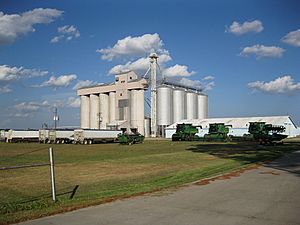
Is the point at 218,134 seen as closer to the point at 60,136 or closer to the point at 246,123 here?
the point at 246,123

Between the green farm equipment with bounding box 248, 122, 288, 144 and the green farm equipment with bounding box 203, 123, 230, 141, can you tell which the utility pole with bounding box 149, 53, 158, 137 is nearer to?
the green farm equipment with bounding box 203, 123, 230, 141

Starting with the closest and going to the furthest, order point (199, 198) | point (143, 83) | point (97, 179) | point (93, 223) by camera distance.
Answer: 1. point (93, 223)
2. point (199, 198)
3. point (97, 179)
4. point (143, 83)

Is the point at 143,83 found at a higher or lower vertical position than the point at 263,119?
higher

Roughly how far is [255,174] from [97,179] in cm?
679

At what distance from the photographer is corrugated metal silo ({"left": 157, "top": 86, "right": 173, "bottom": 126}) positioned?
96.8 meters

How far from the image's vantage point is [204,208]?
8.74 meters

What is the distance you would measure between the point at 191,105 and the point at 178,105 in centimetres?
515

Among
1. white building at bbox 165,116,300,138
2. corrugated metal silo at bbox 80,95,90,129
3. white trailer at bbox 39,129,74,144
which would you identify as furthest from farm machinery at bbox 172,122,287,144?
corrugated metal silo at bbox 80,95,90,129

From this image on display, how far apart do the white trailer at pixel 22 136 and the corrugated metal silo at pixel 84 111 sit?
1262 inches

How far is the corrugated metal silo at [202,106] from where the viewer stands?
4210 inches

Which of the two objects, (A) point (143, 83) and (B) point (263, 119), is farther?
(A) point (143, 83)

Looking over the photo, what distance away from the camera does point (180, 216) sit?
26.0 ft

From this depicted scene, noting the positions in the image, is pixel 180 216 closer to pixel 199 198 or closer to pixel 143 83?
pixel 199 198

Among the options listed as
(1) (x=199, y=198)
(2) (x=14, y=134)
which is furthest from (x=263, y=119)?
(1) (x=199, y=198)
